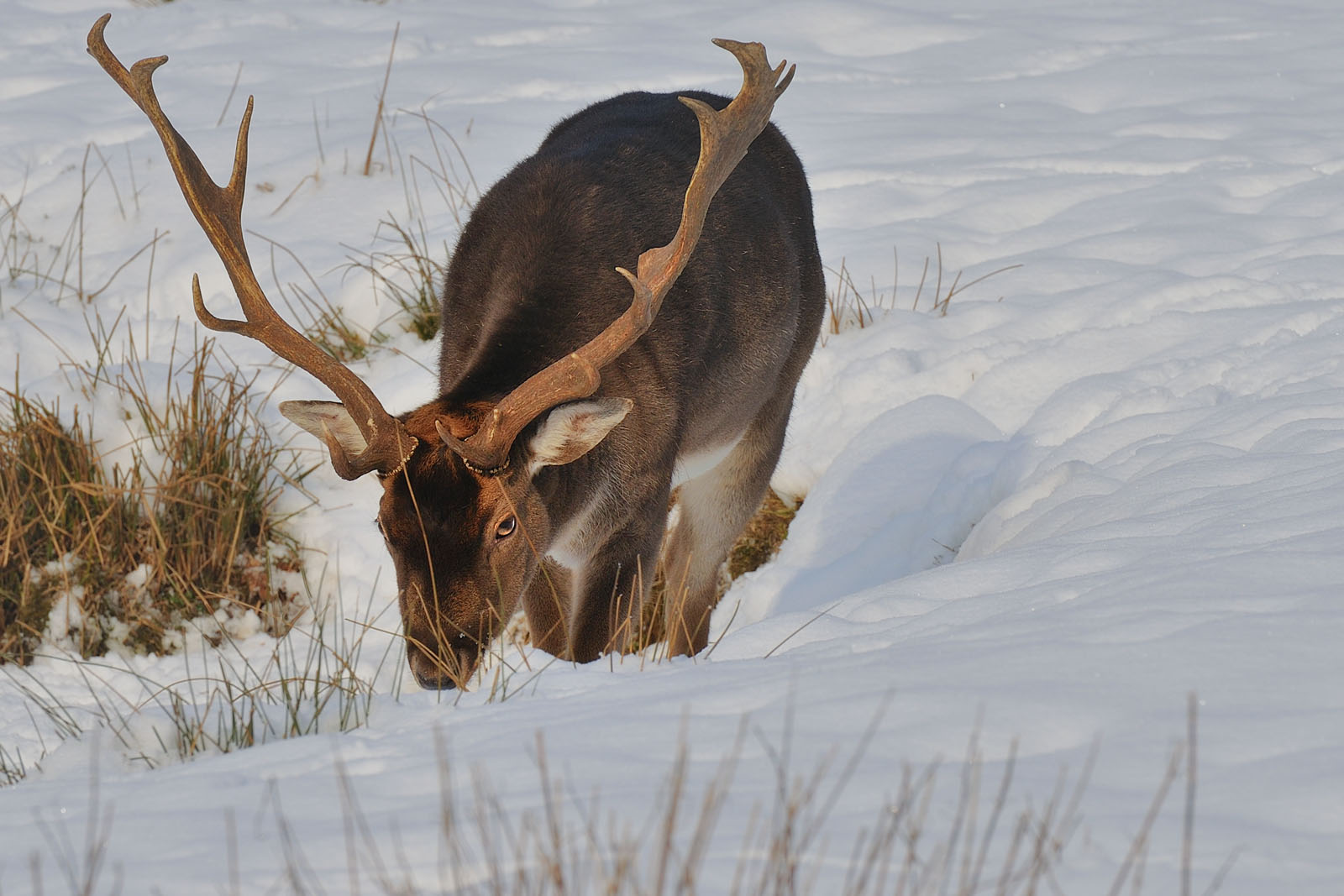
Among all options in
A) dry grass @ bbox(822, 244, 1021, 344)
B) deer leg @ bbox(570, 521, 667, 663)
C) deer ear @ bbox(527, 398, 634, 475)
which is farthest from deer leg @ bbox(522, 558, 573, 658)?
dry grass @ bbox(822, 244, 1021, 344)

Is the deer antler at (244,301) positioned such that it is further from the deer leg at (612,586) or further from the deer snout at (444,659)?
the deer leg at (612,586)

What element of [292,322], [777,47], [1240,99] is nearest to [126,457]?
[292,322]

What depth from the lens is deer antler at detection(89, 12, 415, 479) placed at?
3807 mm

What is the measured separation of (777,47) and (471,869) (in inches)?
327

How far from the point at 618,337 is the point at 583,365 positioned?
0.43 feet

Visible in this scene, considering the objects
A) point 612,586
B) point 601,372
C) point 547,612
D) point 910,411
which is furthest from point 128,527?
point 910,411

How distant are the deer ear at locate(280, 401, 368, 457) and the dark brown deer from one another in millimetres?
10

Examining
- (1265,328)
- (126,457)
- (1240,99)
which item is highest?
(1240,99)

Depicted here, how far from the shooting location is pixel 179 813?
2463mm

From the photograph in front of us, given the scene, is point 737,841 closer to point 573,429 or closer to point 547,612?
point 573,429

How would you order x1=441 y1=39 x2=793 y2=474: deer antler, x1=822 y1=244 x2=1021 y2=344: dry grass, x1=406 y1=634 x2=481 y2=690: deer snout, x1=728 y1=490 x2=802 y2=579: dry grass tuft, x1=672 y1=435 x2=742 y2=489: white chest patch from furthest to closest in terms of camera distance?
x1=822 y1=244 x2=1021 y2=344: dry grass, x1=728 y1=490 x2=802 y2=579: dry grass tuft, x1=672 y1=435 x2=742 y2=489: white chest patch, x1=441 y1=39 x2=793 y2=474: deer antler, x1=406 y1=634 x2=481 y2=690: deer snout

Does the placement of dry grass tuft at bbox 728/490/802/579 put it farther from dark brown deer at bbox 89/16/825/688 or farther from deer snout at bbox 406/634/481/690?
deer snout at bbox 406/634/481/690

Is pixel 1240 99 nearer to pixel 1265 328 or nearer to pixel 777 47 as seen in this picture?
pixel 777 47

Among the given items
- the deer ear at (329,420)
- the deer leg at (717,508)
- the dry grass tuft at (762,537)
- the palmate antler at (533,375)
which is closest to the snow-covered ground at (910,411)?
the dry grass tuft at (762,537)
